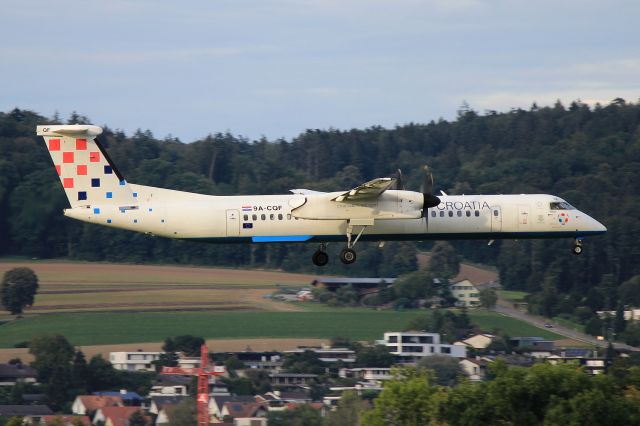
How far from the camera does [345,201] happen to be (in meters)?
38.1

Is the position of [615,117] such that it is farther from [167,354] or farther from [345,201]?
[345,201]

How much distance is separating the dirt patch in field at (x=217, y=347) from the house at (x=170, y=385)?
732 centimetres

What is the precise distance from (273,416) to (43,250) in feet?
103

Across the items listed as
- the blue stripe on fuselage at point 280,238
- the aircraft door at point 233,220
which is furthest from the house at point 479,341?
the aircraft door at point 233,220

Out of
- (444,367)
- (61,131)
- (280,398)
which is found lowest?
(280,398)

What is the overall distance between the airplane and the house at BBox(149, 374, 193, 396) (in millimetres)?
38662

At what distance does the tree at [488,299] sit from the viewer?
10381 centimetres

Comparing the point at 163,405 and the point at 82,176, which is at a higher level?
the point at 82,176

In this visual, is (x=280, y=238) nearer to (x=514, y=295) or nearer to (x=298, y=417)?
(x=298, y=417)

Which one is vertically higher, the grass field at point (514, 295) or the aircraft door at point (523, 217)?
the aircraft door at point (523, 217)

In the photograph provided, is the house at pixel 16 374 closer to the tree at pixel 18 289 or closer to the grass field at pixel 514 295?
the tree at pixel 18 289

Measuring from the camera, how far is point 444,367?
84812 millimetres

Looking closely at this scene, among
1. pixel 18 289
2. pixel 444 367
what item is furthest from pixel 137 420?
pixel 18 289

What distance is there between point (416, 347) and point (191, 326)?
666 inches
